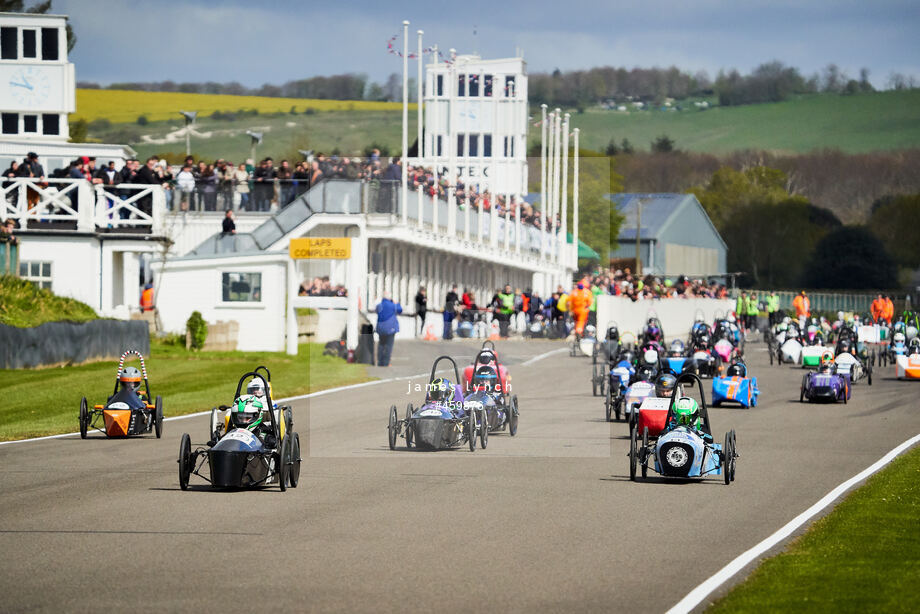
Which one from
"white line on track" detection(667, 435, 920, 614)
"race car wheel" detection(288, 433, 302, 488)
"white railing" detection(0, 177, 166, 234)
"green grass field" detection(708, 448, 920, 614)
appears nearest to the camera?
"green grass field" detection(708, 448, 920, 614)

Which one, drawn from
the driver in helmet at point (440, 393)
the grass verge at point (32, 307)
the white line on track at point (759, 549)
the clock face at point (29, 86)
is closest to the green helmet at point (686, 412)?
the white line on track at point (759, 549)

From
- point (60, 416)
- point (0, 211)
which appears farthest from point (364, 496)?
point (0, 211)

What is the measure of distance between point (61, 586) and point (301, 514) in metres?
3.97

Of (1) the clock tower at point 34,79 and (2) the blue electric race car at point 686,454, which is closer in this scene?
(2) the blue electric race car at point 686,454

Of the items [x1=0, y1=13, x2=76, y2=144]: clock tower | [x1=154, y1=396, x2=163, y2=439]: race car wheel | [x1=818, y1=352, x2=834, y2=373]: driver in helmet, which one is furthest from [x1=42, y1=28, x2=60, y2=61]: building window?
[x1=154, y1=396, x2=163, y2=439]: race car wheel

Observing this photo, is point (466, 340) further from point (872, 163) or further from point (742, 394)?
point (872, 163)

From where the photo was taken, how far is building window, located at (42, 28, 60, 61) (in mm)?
53594

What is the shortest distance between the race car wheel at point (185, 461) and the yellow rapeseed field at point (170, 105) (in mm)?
87269

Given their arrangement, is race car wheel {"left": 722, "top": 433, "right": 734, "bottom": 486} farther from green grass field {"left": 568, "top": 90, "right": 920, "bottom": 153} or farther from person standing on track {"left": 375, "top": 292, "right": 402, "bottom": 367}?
green grass field {"left": 568, "top": 90, "right": 920, "bottom": 153}

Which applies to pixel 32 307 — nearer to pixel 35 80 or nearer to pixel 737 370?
pixel 737 370

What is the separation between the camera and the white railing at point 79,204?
41.7 meters

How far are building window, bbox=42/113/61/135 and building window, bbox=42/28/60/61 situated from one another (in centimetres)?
212

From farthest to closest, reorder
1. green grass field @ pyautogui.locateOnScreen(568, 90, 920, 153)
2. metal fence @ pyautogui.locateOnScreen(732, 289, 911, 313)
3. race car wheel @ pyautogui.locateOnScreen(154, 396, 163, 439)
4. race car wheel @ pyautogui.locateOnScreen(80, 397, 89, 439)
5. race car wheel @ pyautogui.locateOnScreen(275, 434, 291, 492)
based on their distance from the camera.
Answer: green grass field @ pyautogui.locateOnScreen(568, 90, 920, 153) → metal fence @ pyautogui.locateOnScreen(732, 289, 911, 313) → race car wheel @ pyautogui.locateOnScreen(154, 396, 163, 439) → race car wheel @ pyautogui.locateOnScreen(80, 397, 89, 439) → race car wheel @ pyautogui.locateOnScreen(275, 434, 291, 492)

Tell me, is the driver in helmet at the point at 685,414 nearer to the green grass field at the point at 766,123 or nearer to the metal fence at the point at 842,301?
the metal fence at the point at 842,301
